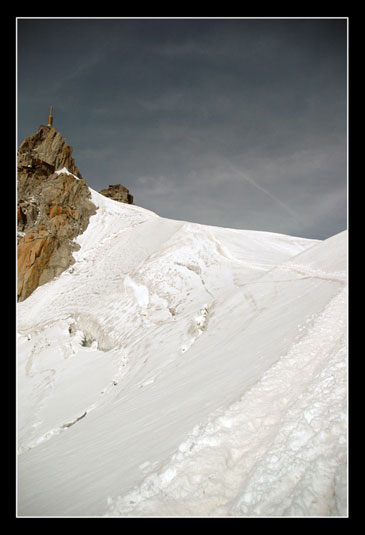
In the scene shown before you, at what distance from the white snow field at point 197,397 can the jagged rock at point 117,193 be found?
45.6 m

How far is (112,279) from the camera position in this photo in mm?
18172

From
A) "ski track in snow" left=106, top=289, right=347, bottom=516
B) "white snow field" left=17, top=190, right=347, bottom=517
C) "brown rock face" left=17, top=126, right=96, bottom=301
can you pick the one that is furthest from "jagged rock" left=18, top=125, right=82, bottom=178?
"ski track in snow" left=106, top=289, right=347, bottom=516

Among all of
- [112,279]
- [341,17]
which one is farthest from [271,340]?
[112,279]

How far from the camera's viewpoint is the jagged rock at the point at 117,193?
5769cm

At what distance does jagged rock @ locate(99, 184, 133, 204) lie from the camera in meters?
57.7

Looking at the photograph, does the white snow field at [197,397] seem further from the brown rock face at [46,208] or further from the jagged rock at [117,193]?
the jagged rock at [117,193]

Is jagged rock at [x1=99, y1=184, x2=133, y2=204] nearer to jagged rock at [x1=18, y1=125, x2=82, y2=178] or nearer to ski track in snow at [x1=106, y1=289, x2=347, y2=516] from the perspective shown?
→ jagged rock at [x1=18, y1=125, x2=82, y2=178]

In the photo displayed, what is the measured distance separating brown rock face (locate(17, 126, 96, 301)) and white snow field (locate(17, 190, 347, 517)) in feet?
27.0

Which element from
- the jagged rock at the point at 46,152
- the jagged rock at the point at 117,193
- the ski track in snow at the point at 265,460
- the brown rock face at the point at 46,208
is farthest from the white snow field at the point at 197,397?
the jagged rock at the point at 117,193

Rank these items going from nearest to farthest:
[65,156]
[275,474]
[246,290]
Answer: [275,474]
[246,290]
[65,156]

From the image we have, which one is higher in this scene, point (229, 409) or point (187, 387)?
point (229, 409)
